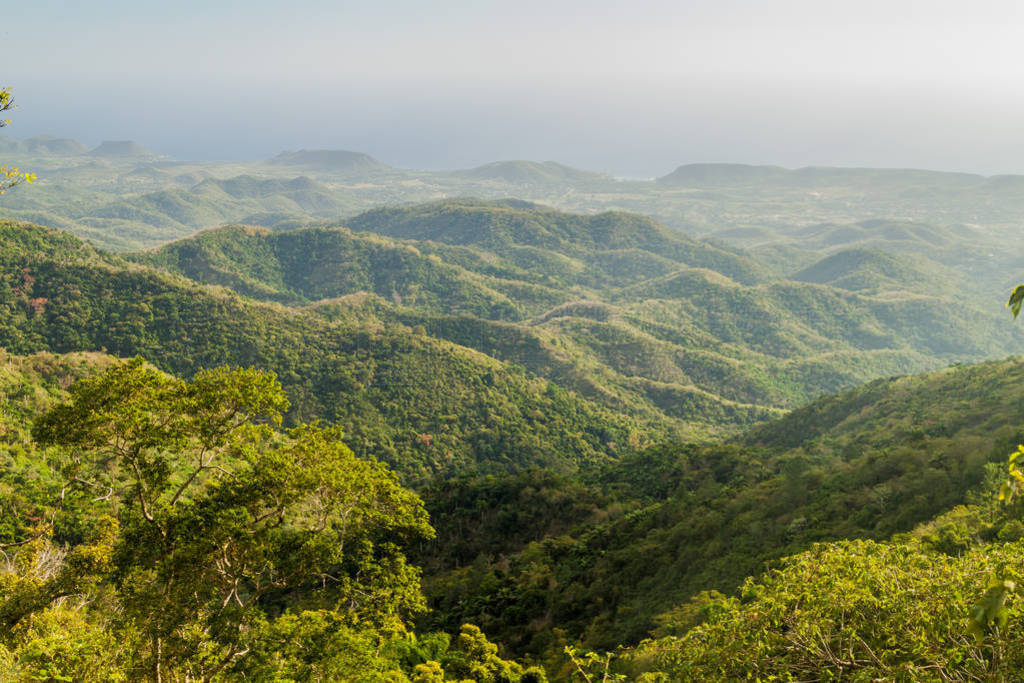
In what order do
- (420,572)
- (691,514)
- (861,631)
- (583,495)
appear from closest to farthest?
1. (861,631)
2. (420,572)
3. (691,514)
4. (583,495)


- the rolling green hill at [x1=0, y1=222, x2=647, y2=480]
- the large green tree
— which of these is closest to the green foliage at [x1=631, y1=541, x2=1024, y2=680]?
the large green tree


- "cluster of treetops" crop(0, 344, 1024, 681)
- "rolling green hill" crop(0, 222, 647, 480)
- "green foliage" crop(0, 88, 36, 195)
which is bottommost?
"rolling green hill" crop(0, 222, 647, 480)

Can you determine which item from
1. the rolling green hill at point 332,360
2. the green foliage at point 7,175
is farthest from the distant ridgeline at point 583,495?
the green foliage at point 7,175

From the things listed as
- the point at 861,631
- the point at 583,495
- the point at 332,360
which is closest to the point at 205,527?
the point at 861,631

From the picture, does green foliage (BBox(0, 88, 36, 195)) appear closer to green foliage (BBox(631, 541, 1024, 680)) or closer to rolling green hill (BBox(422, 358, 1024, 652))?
green foliage (BBox(631, 541, 1024, 680))

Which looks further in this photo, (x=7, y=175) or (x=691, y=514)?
(x=691, y=514)

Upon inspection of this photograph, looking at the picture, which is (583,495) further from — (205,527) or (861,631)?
(861,631)

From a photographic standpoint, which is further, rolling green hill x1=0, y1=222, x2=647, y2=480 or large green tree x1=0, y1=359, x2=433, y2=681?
rolling green hill x1=0, y1=222, x2=647, y2=480

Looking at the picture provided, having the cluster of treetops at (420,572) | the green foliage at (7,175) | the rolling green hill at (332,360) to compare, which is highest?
the green foliage at (7,175)

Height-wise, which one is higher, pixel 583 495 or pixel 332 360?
pixel 583 495

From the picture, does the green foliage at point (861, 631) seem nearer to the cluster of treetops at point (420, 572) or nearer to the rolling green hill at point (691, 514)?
the cluster of treetops at point (420, 572)

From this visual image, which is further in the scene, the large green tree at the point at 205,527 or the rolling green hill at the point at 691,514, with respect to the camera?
the rolling green hill at the point at 691,514
